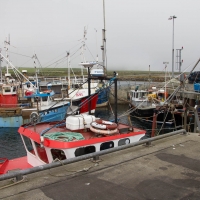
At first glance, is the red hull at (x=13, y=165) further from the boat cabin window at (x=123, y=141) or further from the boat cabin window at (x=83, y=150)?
the boat cabin window at (x=123, y=141)

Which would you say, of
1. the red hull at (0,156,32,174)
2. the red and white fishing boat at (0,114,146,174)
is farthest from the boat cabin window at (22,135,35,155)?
the red hull at (0,156,32,174)

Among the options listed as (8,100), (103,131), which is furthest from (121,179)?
(8,100)

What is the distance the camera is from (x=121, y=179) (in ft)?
16.8

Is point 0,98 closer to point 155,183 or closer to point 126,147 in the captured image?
point 126,147

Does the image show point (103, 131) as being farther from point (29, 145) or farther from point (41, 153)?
point (29, 145)

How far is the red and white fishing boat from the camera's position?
6.86 m

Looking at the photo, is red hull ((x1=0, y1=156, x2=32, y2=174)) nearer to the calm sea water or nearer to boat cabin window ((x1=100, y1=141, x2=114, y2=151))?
boat cabin window ((x1=100, y1=141, x2=114, y2=151))

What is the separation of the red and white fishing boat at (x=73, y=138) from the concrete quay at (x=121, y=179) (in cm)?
84

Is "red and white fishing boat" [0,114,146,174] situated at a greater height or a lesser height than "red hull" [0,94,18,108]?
greater

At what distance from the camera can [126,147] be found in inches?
264

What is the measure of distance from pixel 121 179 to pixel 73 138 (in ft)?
7.94

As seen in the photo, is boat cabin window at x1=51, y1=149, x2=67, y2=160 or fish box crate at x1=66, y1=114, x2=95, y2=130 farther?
fish box crate at x1=66, y1=114, x2=95, y2=130

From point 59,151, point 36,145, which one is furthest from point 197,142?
point 36,145

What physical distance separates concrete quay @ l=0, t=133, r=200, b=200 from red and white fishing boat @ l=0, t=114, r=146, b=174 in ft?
2.74
